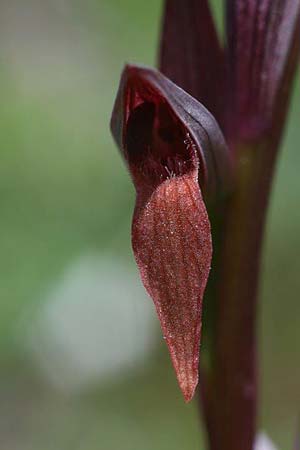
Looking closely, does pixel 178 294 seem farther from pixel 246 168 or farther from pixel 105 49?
pixel 105 49

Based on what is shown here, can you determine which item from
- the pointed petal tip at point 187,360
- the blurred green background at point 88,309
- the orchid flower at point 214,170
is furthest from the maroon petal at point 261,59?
the blurred green background at point 88,309

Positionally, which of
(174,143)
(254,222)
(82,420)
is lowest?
(82,420)

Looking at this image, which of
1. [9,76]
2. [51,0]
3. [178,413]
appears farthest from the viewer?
[51,0]

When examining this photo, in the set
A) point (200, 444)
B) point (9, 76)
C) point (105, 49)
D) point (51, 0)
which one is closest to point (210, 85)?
point (200, 444)

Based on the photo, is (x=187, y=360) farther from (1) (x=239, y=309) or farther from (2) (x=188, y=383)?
(1) (x=239, y=309)

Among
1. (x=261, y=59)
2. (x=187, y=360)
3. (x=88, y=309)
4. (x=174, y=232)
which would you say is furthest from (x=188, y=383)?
(x=88, y=309)

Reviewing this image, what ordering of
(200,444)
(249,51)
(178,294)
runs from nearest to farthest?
(178,294), (249,51), (200,444)

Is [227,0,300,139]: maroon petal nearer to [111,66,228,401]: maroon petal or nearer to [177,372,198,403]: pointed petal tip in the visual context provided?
[111,66,228,401]: maroon petal
